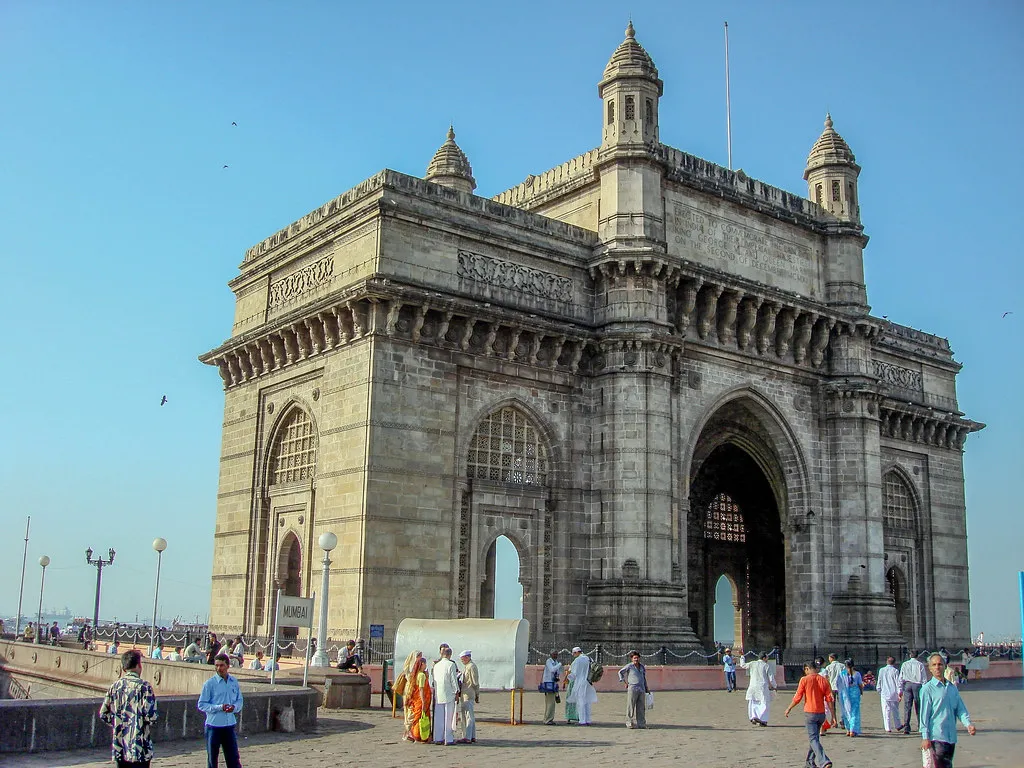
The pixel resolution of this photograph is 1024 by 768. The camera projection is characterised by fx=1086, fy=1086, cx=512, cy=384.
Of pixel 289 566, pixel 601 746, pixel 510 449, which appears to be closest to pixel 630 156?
pixel 510 449

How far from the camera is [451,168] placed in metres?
37.3

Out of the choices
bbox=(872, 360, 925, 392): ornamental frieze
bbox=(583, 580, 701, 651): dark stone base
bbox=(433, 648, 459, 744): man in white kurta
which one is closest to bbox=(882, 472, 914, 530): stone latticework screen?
bbox=(872, 360, 925, 392): ornamental frieze

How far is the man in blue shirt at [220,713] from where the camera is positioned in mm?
10922

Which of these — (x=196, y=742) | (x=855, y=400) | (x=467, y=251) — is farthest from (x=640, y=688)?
(x=855, y=400)

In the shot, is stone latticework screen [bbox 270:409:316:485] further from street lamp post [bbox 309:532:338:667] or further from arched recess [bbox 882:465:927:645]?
arched recess [bbox 882:465:927:645]

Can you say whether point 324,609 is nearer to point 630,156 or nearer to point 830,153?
point 630,156

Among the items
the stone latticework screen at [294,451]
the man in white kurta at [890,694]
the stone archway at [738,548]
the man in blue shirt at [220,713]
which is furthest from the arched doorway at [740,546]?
the man in blue shirt at [220,713]

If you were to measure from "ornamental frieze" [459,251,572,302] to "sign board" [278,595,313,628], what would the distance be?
1102 cm

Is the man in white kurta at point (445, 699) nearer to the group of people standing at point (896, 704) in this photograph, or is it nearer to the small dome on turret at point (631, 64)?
the group of people standing at point (896, 704)

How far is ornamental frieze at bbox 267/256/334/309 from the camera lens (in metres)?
28.0

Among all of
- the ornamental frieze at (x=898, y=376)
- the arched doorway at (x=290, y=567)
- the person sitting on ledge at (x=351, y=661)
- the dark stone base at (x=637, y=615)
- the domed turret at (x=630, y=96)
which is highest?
the domed turret at (x=630, y=96)

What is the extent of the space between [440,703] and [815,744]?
212 inches

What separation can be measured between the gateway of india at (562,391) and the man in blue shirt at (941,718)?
48.5ft

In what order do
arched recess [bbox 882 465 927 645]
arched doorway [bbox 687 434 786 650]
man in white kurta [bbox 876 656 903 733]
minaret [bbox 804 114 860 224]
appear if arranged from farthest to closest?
arched recess [bbox 882 465 927 645], arched doorway [bbox 687 434 786 650], minaret [bbox 804 114 860 224], man in white kurta [bbox 876 656 903 733]
